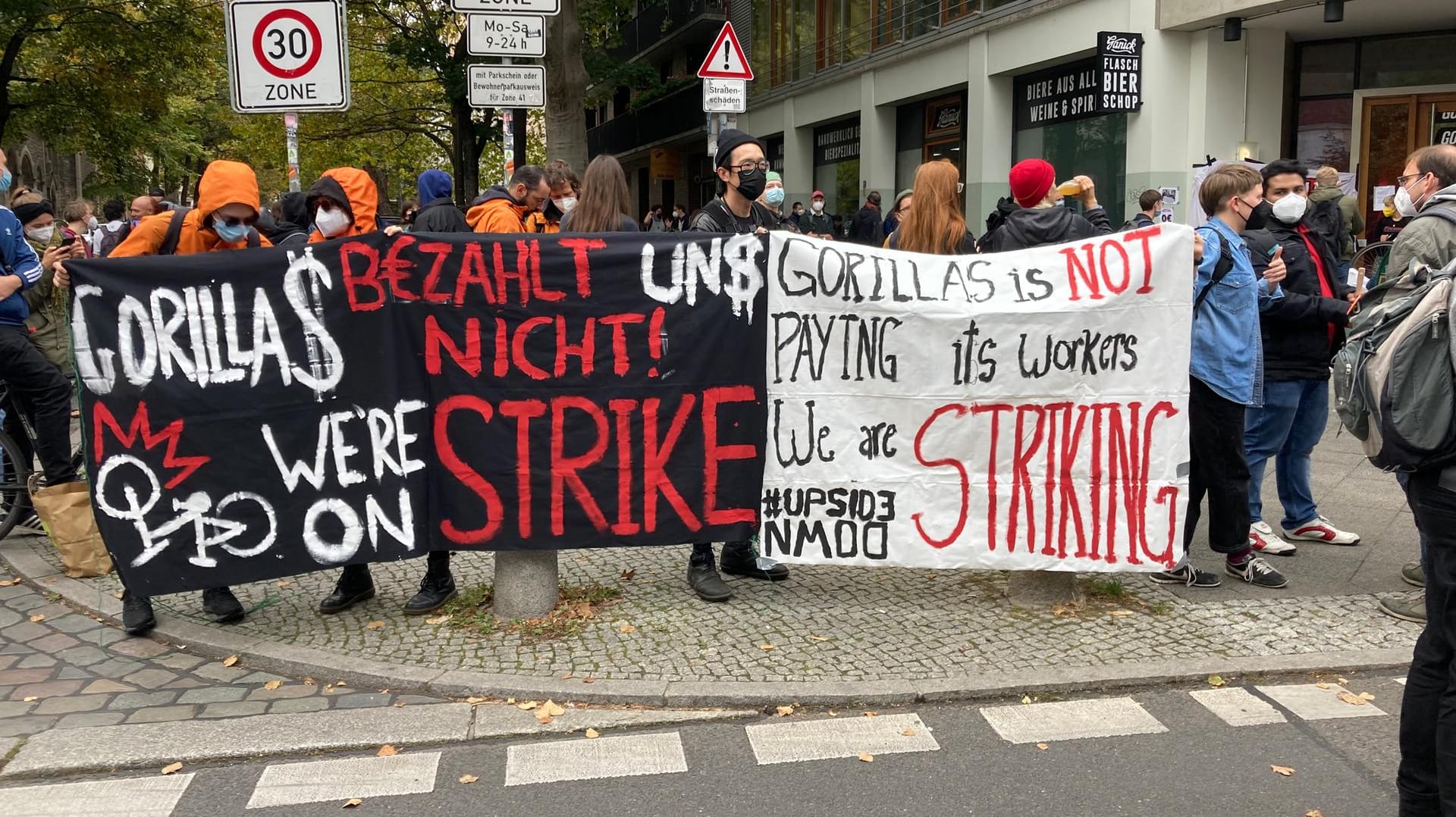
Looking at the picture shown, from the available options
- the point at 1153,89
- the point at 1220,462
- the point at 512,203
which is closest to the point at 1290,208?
the point at 1220,462

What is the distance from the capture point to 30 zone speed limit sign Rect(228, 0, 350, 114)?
658 centimetres

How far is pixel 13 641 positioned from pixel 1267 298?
232 inches

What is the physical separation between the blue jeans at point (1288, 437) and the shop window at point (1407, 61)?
1048cm

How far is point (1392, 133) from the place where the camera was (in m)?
14.7

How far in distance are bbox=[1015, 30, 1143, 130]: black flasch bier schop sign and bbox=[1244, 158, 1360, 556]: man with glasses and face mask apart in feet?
31.9

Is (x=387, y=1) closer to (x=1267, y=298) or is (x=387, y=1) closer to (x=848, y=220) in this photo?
(x=848, y=220)

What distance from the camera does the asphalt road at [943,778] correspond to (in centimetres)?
358

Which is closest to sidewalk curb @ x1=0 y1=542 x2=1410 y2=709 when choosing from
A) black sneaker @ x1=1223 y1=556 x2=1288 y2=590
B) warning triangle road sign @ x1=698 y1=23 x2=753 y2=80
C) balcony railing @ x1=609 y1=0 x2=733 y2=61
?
black sneaker @ x1=1223 y1=556 x2=1288 y2=590

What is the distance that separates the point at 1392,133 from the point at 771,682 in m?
13.8

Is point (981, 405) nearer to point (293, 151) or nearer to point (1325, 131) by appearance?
point (293, 151)

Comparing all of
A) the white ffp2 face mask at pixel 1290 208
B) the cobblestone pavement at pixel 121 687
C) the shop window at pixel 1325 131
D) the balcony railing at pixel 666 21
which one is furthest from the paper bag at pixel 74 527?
the balcony railing at pixel 666 21

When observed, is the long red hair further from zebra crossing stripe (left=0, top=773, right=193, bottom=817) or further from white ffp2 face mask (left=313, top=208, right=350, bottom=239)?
zebra crossing stripe (left=0, top=773, right=193, bottom=817)

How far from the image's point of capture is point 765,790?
369 centimetres

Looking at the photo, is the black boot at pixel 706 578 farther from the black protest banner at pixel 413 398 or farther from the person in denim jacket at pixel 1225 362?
the person in denim jacket at pixel 1225 362
